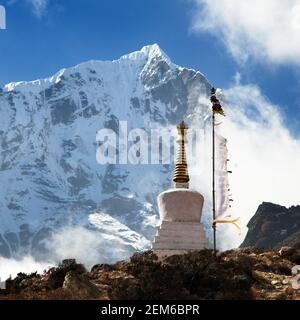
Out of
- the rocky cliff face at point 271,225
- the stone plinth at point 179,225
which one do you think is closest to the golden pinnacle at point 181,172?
the stone plinth at point 179,225

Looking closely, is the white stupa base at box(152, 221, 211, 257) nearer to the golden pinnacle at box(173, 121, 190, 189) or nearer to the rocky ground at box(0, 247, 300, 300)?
the golden pinnacle at box(173, 121, 190, 189)

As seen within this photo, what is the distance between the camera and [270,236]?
416 feet

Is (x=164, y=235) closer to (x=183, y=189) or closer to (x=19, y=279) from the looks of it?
(x=183, y=189)

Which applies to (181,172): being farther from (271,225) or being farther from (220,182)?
(271,225)

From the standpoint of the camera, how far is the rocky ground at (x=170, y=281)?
864 inches

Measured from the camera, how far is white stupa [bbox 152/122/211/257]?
31922 mm

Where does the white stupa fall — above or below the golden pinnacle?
below

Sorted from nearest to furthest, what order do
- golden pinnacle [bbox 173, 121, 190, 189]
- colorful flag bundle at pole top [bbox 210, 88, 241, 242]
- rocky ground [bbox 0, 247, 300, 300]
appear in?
rocky ground [bbox 0, 247, 300, 300], colorful flag bundle at pole top [bbox 210, 88, 241, 242], golden pinnacle [bbox 173, 121, 190, 189]

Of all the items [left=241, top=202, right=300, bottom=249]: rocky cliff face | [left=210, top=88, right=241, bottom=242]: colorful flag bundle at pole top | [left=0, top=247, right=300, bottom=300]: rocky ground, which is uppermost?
[left=241, top=202, right=300, bottom=249]: rocky cliff face

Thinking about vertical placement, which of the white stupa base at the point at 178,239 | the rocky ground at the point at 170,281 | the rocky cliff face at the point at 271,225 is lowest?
the rocky ground at the point at 170,281

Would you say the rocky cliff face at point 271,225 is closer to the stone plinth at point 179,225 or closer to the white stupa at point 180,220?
the white stupa at point 180,220

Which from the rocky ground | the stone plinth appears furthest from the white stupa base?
the rocky ground

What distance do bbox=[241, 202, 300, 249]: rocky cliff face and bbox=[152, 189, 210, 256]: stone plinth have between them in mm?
90585

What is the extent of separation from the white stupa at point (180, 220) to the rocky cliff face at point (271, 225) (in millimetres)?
89902
